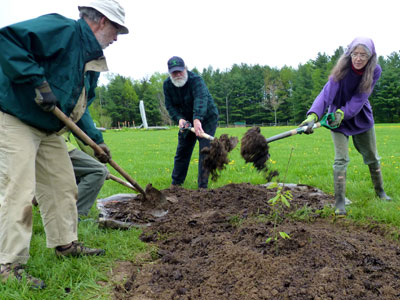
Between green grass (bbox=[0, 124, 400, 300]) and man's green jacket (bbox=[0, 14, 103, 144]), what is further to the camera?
green grass (bbox=[0, 124, 400, 300])

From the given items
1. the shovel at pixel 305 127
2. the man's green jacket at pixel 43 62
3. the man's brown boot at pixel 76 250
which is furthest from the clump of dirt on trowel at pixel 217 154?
the man's green jacket at pixel 43 62

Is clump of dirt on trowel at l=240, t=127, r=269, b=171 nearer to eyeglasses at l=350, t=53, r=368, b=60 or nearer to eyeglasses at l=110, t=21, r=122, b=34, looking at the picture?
eyeglasses at l=350, t=53, r=368, b=60

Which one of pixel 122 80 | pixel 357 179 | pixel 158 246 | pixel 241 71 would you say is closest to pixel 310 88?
pixel 241 71

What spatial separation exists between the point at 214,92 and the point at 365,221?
6371cm

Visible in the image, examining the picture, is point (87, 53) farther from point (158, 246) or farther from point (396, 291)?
point (396, 291)

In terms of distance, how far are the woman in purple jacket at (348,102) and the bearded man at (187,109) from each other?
190 cm

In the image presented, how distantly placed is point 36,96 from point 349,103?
3.71 meters

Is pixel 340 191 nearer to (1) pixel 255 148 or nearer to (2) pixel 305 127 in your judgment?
(2) pixel 305 127

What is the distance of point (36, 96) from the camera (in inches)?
96.5

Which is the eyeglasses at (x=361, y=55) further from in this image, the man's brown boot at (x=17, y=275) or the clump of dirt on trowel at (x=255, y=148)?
the man's brown boot at (x=17, y=275)

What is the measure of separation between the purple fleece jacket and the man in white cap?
113 inches

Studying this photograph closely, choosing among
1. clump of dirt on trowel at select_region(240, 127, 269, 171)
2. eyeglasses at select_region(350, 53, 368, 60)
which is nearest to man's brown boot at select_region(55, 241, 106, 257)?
clump of dirt on trowel at select_region(240, 127, 269, 171)

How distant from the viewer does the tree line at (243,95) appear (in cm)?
5594

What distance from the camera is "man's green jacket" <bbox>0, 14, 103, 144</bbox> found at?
2.32 meters
